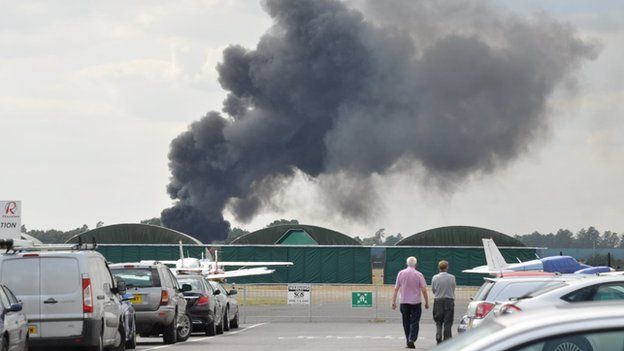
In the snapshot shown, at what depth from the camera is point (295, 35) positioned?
11750cm

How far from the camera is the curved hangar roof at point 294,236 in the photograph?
3858 inches

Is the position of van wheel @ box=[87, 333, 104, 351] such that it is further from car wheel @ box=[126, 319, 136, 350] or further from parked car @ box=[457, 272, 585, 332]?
parked car @ box=[457, 272, 585, 332]

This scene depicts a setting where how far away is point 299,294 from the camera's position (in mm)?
44531

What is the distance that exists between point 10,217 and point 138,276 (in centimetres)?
447

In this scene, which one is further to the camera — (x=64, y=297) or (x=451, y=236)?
(x=451, y=236)

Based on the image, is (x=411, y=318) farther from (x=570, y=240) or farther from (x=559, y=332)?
(x=570, y=240)

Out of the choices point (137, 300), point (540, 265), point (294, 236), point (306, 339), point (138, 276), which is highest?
point (294, 236)

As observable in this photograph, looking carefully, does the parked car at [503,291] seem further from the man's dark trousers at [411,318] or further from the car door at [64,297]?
the car door at [64,297]

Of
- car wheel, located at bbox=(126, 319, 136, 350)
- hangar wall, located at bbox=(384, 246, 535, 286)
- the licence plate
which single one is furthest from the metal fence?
car wheel, located at bbox=(126, 319, 136, 350)

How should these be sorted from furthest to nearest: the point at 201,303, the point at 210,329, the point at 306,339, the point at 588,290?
1. the point at 210,329
2. the point at 201,303
3. the point at 306,339
4. the point at 588,290

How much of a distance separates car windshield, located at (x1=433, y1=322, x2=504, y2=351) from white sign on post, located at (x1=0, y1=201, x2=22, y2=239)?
25.5 m

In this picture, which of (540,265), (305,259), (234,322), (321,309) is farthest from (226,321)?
(305,259)

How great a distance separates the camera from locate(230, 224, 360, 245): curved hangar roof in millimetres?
98000

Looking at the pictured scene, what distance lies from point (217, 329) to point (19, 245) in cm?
1258
